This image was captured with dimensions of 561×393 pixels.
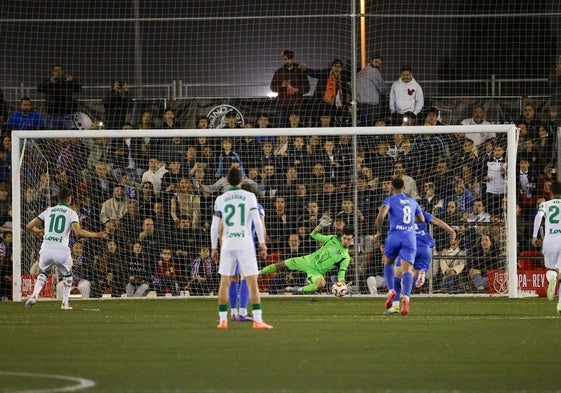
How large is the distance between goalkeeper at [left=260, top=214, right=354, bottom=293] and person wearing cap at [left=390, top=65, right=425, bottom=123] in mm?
3008

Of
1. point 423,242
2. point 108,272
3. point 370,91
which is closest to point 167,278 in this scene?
point 108,272

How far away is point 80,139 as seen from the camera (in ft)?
79.6

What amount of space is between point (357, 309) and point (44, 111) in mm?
8919

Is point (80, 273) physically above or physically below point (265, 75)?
below

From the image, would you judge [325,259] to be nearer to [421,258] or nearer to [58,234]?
[421,258]

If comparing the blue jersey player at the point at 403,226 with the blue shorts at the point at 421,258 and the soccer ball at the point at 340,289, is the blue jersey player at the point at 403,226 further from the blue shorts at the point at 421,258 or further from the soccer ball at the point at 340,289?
the soccer ball at the point at 340,289

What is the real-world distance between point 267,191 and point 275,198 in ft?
0.73

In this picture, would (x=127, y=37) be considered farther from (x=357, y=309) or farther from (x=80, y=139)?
(x=357, y=309)

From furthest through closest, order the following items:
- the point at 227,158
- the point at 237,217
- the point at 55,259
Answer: the point at 227,158
the point at 55,259
the point at 237,217

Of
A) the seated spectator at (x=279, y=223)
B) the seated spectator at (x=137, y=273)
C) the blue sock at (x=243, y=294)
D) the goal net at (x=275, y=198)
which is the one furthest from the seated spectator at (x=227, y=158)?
the blue sock at (x=243, y=294)

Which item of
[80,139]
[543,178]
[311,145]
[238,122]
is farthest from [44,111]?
[543,178]

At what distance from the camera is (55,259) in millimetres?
19938

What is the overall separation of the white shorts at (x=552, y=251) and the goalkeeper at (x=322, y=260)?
13.7 feet

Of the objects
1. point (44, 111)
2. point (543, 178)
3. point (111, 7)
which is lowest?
point (543, 178)
